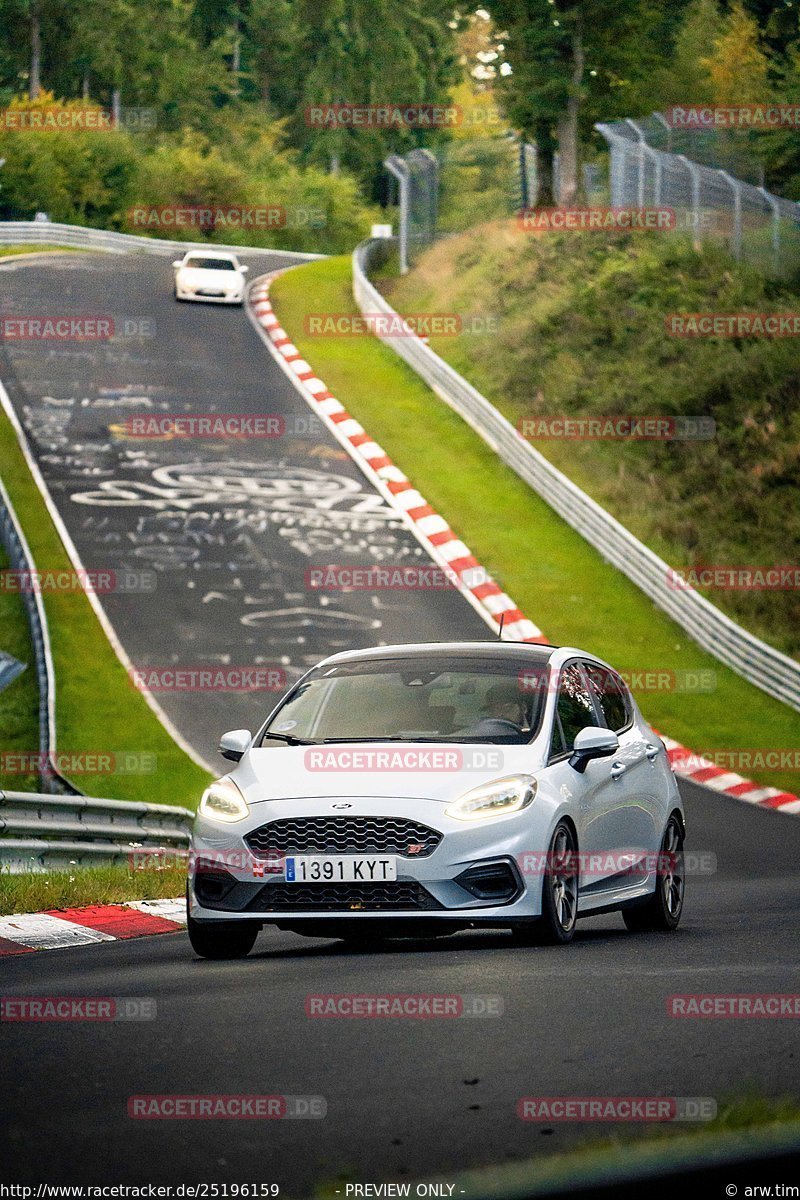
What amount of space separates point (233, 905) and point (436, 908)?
1.04 meters

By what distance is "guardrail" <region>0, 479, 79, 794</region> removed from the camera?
2105cm

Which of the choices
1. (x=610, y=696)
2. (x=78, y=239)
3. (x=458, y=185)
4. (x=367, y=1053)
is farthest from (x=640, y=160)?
(x=367, y=1053)

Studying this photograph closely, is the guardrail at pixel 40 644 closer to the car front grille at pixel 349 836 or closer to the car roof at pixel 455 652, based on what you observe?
the car roof at pixel 455 652

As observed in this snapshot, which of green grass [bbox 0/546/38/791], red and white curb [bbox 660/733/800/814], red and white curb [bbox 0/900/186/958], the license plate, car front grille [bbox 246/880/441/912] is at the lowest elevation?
red and white curb [bbox 660/733/800/814]

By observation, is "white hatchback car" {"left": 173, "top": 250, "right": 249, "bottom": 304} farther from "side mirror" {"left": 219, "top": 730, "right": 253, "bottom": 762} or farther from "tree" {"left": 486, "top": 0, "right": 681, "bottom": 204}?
"side mirror" {"left": 219, "top": 730, "right": 253, "bottom": 762}

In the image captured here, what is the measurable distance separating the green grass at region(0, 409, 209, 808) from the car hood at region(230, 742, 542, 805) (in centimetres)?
1029

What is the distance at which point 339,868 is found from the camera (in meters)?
9.61

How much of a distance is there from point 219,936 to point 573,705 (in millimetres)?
2440

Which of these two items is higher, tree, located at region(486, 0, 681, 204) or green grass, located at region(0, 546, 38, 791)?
tree, located at region(486, 0, 681, 204)

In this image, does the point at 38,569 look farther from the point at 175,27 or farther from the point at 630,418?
the point at 175,27

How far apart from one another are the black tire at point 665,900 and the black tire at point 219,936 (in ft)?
7.96

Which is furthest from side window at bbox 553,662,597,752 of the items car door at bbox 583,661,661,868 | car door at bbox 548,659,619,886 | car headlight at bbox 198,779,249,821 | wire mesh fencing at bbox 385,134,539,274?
wire mesh fencing at bbox 385,134,539,274

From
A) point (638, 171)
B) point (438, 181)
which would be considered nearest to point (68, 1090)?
point (638, 171)

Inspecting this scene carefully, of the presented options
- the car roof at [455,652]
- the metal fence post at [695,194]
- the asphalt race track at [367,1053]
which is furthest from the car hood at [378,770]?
the metal fence post at [695,194]
